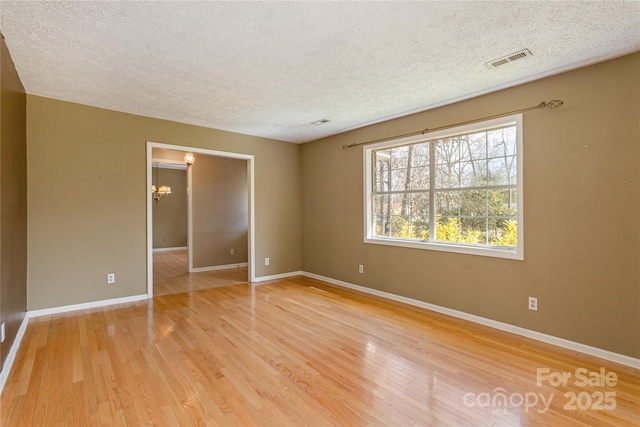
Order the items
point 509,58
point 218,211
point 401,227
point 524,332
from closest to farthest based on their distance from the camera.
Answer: point 509,58 < point 524,332 < point 401,227 < point 218,211

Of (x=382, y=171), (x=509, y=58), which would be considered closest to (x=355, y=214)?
(x=382, y=171)

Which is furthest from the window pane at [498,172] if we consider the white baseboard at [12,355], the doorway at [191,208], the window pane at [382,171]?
the white baseboard at [12,355]

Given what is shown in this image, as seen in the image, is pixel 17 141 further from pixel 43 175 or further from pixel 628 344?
pixel 628 344

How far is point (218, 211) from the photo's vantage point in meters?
6.72

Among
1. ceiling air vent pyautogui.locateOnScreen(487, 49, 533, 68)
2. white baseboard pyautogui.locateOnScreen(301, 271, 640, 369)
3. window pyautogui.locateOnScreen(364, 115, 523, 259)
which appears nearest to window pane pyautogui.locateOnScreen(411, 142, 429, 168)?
window pyautogui.locateOnScreen(364, 115, 523, 259)

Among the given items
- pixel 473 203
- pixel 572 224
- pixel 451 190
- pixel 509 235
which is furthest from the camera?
pixel 451 190

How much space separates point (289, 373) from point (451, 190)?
110 inches

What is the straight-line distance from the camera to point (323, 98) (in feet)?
11.6

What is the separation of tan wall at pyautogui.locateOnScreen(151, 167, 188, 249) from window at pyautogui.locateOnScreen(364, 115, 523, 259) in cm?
736

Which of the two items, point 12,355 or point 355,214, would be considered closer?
point 12,355

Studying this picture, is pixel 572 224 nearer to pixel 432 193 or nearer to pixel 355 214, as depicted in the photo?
pixel 432 193

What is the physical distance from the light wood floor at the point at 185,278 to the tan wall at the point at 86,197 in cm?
76

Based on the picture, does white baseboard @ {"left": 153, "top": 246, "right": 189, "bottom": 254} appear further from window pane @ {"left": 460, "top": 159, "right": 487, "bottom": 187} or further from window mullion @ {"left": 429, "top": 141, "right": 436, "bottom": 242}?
window pane @ {"left": 460, "top": 159, "right": 487, "bottom": 187}

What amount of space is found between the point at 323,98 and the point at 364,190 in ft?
5.51
